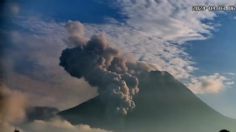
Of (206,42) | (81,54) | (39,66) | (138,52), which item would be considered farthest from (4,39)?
(206,42)

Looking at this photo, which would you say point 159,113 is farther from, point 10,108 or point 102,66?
point 10,108

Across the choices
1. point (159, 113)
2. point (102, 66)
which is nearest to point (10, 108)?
point (102, 66)

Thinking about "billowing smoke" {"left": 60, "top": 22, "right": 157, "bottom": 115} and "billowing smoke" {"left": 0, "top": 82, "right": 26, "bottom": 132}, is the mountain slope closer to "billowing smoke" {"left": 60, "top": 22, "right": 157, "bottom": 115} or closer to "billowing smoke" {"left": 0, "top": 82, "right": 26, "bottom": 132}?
"billowing smoke" {"left": 60, "top": 22, "right": 157, "bottom": 115}

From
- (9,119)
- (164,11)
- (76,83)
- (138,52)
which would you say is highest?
(164,11)

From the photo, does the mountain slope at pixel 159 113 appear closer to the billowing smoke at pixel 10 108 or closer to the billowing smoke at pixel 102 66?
the billowing smoke at pixel 102 66

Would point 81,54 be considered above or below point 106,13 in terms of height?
below

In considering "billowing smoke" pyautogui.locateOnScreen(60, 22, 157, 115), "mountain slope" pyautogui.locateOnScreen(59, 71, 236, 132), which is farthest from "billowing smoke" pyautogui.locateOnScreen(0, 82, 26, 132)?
"billowing smoke" pyautogui.locateOnScreen(60, 22, 157, 115)

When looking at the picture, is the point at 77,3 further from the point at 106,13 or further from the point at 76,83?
the point at 76,83
